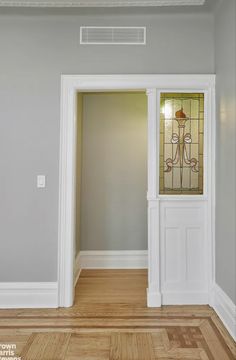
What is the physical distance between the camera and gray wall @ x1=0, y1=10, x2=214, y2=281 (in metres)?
2.90

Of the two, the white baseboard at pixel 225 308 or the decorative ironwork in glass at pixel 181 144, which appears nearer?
the white baseboard at pixel 225 308

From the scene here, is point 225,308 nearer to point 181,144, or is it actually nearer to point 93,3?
point 181,144

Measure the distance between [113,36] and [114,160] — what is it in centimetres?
170

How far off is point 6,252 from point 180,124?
7.27 ft

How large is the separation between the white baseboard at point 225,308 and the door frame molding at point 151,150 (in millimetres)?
136

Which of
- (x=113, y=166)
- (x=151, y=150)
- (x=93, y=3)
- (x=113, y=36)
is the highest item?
(x=93, y=3)

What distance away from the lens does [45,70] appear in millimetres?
2924

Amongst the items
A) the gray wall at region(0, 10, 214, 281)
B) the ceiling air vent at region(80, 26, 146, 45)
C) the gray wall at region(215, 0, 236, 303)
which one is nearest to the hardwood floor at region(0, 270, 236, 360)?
the gray wall at region(215, 0, 236, 303)

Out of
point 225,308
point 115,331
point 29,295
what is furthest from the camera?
point 29,295

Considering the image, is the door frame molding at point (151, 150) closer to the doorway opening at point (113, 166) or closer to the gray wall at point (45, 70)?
the gray wall at point (45, 70)

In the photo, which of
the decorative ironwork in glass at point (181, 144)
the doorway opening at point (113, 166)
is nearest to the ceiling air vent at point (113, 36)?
the decorative ironwork in glass at point (181, 144)

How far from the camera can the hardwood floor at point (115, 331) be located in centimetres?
212

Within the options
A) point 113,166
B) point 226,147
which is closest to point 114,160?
point 113,166

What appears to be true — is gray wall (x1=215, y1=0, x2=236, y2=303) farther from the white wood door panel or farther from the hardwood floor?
the hardwood floor
